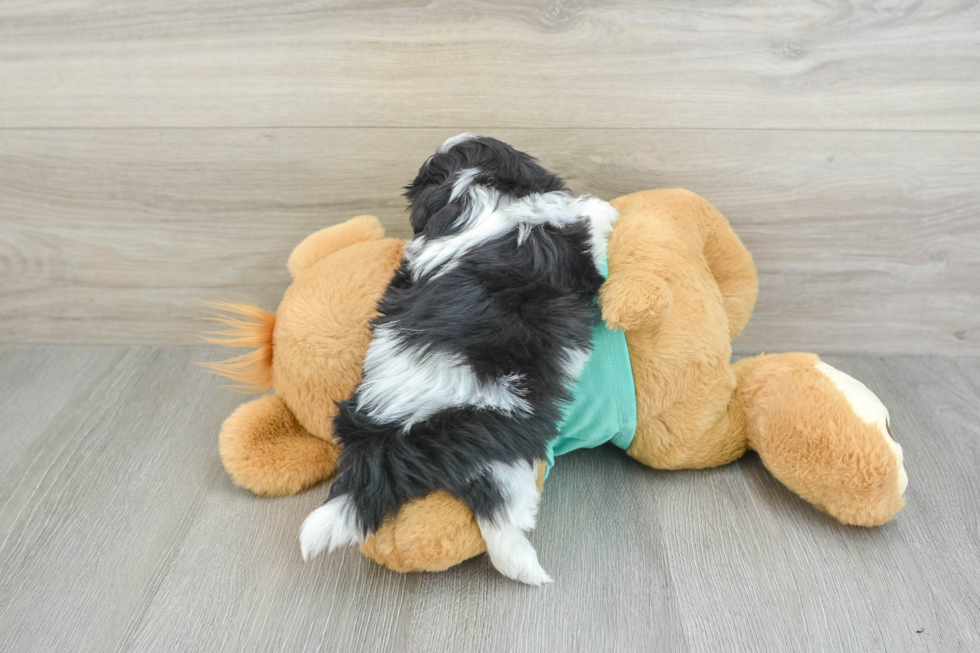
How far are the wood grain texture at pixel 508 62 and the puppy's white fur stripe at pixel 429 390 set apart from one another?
0.39 meters

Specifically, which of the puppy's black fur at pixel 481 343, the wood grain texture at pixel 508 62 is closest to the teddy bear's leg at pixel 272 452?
the puppy's black fur at pixel 481 343

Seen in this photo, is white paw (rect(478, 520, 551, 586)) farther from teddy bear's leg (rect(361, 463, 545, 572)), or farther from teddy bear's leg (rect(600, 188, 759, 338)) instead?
teddy bear's leg (rect(600, 188, 759, 338))

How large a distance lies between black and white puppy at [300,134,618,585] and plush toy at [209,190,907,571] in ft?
0.13

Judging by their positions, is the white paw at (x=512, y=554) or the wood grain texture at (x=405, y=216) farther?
the wood grain texture at (x=405, y=216)

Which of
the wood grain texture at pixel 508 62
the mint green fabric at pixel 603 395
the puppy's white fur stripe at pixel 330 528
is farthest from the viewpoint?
the wood grain texture at pixel 508 62

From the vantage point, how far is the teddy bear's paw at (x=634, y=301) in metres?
0.60

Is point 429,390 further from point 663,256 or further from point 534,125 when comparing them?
point 534,125

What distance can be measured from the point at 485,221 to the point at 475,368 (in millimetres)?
143

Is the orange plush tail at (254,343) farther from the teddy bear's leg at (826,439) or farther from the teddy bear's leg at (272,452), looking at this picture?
the teddy bear's leg at (826,439)

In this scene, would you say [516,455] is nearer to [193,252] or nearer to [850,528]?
[850,528]

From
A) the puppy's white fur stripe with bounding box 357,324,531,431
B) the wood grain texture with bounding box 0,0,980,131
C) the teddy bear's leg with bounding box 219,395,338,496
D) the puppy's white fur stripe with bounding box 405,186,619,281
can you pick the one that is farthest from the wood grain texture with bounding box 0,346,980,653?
the wood grain texture with bounding box 0,0,980,131

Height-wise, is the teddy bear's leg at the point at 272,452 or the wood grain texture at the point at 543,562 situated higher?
the teddy bear's leg at the point at 272,452

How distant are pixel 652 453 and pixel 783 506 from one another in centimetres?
14

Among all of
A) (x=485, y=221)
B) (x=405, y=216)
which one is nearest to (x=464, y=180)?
(x=485, y=221)
